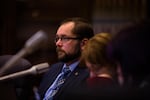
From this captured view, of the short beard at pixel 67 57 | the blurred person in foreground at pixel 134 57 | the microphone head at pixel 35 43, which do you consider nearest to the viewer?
the blurred person in foreground at pixel 134 57

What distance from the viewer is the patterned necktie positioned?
7.05ft

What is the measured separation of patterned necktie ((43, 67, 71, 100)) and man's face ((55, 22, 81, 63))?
5cm

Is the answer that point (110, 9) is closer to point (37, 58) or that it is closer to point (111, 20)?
point (111, 20)

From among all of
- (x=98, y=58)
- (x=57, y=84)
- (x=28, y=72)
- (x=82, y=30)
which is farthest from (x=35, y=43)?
(x=82, y=30)

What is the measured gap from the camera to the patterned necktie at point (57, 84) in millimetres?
2148

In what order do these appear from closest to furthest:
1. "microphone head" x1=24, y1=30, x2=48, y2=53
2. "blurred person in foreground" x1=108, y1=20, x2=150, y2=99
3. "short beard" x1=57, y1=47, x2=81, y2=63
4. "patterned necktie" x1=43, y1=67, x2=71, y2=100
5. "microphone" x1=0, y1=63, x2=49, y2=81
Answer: "blurred person in foreground" x1=108, y1=20, x2=150, y2=99 < "microphone head" x1=24, y1=30, x2=48, y2=53 < "microphone" x1=0, y1=63, x2=49, y2=81 < "patterned necktie" x1=43, y1=67, x2=71, y2=100 < "short beard" x1=57, y1=47, x2=81, y2=63

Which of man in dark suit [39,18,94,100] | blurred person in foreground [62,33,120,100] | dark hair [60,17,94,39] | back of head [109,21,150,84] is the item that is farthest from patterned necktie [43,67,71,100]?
back of head [109,21,150,84]

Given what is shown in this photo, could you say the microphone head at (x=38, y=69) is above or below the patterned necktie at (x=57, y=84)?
above

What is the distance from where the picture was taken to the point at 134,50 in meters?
1.19

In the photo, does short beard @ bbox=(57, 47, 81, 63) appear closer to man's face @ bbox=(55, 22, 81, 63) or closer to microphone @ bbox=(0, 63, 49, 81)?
man's face @ bbox=(55, 22, 81, 63)

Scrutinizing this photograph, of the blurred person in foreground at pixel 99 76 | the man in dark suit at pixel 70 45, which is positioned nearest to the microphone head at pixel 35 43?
the blurred person in foreground at pixel 99 76

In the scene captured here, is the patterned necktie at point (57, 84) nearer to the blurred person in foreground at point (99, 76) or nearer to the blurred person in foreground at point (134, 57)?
the blurred person in foreground at point (99, 76)

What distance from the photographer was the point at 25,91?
6.61 ft

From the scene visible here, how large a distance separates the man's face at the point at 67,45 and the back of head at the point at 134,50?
3.42ft
